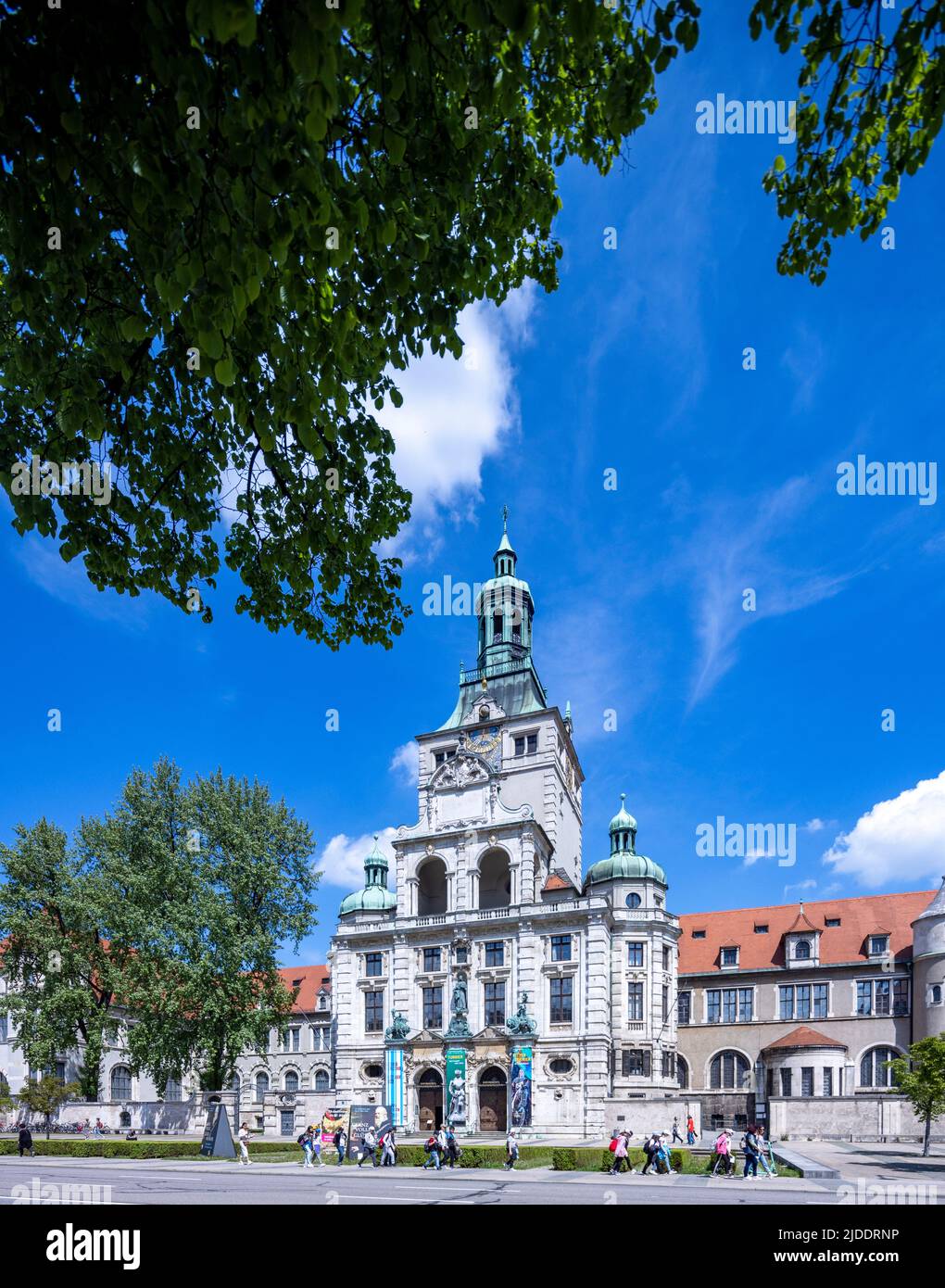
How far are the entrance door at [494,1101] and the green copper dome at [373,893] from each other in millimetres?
11680

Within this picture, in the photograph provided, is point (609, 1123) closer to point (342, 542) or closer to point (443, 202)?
point (342, 542)

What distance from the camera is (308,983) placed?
76.6m

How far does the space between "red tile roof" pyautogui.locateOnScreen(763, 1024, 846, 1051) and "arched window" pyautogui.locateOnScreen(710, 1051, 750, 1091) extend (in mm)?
3695

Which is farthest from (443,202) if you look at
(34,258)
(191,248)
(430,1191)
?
(430,1191)

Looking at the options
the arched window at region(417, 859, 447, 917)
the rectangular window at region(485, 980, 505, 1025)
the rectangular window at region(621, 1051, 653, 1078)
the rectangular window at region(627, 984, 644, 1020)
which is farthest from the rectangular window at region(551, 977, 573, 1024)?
the arched window at region(417, 859, 447, 917)

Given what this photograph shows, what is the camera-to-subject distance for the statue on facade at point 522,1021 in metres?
47.2

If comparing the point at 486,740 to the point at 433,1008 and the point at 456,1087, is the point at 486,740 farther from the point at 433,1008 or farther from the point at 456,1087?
the point at 456,1087

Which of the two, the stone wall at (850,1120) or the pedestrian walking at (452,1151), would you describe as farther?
the stone wall at (850,1120)

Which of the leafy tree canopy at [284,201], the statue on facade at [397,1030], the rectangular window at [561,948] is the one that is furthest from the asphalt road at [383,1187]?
the statue on facade at [397,1030]

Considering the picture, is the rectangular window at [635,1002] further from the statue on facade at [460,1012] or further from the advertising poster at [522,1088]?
the statue on facade at [460,1012]

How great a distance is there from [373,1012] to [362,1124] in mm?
18089

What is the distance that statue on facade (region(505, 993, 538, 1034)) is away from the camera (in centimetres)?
4716

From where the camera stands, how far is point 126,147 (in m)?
5.62

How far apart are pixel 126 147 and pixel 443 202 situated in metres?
2.52
